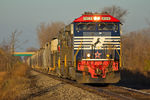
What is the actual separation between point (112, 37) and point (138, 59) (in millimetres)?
13772

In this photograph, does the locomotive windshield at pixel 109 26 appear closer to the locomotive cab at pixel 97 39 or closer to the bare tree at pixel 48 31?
the locomotive cab at pixel 97 39

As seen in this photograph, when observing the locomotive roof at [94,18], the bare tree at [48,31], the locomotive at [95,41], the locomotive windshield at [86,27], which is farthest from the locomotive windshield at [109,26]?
the bare tree at [48,31]

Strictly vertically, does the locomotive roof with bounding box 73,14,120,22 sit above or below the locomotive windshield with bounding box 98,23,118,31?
above

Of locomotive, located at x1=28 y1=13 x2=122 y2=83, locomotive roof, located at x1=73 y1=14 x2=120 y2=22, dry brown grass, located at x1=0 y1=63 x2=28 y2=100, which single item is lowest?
dry brown grass, located at x1=0 y1=63 x2=28 y2=100

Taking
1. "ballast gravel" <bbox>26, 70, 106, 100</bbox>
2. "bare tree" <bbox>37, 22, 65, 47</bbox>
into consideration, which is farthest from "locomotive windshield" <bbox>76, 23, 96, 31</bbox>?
"bare tree" <bbox>37, 22, 65, 47</bbox>

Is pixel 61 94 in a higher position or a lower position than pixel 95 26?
lower

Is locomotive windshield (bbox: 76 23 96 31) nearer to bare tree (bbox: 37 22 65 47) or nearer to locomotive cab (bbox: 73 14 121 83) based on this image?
locomotive cab (bbox: 73 14 121 83)

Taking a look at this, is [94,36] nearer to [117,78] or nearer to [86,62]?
[86,62]

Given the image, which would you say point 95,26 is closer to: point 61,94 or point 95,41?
point 95,41

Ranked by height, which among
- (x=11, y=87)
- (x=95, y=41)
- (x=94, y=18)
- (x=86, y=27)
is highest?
(x=94, y=18)

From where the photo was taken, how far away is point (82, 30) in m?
10.7

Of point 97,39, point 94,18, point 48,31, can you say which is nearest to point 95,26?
point 94,18

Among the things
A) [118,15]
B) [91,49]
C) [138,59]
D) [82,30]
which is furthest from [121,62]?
[118,15]

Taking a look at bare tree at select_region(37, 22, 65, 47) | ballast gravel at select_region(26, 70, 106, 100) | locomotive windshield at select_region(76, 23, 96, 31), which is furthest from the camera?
bare tree at select_region(37, 22, 65, 47)
